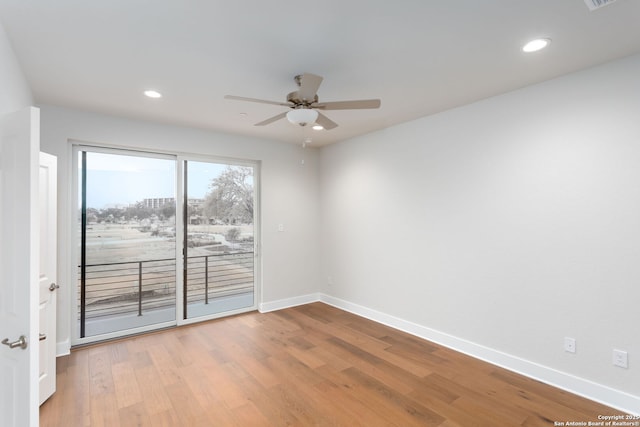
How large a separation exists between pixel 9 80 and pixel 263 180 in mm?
3060

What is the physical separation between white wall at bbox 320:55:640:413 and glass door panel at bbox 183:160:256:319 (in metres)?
2.01

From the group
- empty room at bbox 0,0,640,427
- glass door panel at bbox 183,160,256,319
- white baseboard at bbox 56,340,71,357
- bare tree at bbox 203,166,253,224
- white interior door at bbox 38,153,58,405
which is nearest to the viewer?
empty room at bbox 0,0,640,427

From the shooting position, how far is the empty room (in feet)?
6.21

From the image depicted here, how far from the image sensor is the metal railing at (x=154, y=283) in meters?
3.79

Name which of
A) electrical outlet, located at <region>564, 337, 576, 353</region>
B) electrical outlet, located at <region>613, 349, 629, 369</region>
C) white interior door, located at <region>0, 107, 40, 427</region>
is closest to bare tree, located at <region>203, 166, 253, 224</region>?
white interior door, located at <region>0, 107, 40, 427</region>

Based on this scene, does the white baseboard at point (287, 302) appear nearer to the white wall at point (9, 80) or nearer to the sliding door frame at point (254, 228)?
the sliding door frame at point (254, 228)

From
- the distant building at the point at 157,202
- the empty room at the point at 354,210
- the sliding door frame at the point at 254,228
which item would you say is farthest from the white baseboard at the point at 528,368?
the distant building at the point at 157,202

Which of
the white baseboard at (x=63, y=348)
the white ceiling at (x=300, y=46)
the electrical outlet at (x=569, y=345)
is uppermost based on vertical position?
the white ceiling at (x=300, y=46)

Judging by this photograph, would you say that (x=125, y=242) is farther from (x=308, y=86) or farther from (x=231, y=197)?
(x=308, y=86)

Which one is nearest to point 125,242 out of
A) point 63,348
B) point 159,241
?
point 159,241

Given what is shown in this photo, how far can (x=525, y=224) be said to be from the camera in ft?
9.53

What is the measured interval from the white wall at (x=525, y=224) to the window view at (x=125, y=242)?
2.92m

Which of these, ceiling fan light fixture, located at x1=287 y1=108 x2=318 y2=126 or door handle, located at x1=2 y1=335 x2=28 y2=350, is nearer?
door handle, located at x1=2 y1=335 x2=28 y2=350

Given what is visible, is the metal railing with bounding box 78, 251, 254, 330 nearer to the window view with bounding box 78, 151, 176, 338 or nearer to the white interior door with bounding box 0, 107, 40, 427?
the window view with bounding box 78, 151, 176, 338
